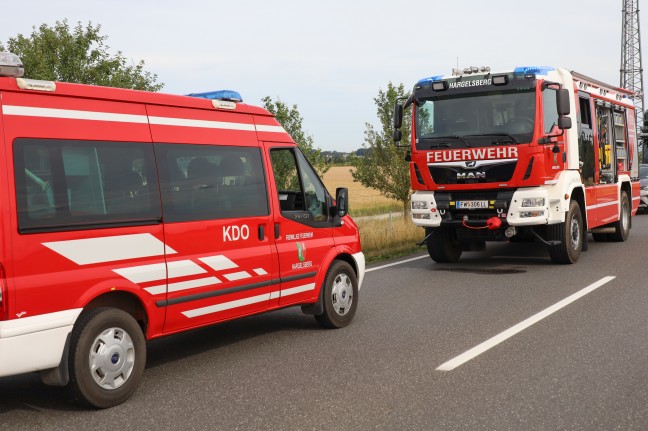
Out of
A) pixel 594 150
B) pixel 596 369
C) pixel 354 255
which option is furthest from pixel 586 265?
pixel 596 369

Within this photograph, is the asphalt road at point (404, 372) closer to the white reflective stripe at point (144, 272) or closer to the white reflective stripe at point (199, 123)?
the white reflective stripe at point (144, 272)

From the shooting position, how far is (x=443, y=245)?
12.8 m

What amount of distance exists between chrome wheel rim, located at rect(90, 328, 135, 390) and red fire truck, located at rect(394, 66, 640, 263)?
7.39m

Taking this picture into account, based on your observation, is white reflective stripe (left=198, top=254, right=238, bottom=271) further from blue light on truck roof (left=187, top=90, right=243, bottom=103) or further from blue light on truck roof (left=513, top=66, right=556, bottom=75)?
blue light on truck roof (left=513, top=66, right=556, bottom=75)

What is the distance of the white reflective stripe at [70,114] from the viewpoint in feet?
15.8

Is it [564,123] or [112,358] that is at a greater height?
[564,123]

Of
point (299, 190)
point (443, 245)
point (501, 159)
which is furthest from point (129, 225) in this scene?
point (443, 245)

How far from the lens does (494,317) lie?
8.04 metres

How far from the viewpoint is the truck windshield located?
37.9 ft

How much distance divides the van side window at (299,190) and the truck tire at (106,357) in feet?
6.90

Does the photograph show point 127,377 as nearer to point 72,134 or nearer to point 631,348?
point 72,134

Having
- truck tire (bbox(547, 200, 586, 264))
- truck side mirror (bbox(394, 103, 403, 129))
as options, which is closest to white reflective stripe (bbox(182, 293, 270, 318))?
truck side mirror (bbox(394, 103, 403, 129))

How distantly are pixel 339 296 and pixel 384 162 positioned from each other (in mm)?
15090

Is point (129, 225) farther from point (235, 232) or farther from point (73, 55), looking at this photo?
point (73, 55)
